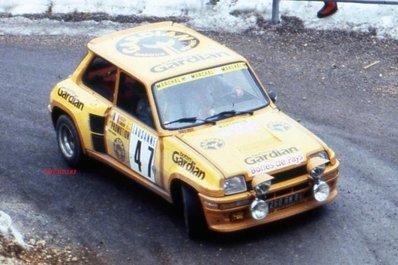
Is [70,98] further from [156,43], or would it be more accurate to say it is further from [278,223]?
[278,223]

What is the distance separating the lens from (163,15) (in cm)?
1719

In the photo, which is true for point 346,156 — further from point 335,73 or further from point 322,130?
point 335,73

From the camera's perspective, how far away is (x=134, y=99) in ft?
35.0

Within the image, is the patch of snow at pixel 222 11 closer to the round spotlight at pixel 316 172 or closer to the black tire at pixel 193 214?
the round spotlight at pixel 316 172

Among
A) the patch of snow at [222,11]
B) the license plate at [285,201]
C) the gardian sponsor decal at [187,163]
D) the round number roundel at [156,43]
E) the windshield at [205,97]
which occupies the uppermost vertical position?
the round number roundel at [156,43]

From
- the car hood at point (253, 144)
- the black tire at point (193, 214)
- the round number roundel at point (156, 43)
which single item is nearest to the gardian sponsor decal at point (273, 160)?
the car hood at point (253, 144)

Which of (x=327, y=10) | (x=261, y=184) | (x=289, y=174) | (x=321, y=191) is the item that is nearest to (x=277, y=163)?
(x=289, y=174)

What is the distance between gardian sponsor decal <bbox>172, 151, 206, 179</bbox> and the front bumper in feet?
0.76

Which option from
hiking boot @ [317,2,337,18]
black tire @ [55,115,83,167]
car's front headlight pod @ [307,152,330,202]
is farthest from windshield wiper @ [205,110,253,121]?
hiking boot @ [317,2,337,18]

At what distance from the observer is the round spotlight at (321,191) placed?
980cm

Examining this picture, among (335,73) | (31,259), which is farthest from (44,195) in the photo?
(335,73)

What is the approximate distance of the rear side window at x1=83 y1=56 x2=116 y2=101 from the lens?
1104 centimetres

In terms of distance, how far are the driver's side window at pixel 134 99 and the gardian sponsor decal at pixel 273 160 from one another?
131 centimetres

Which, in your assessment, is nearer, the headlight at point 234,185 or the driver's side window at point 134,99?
the headlight at point 234,185
